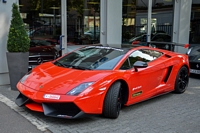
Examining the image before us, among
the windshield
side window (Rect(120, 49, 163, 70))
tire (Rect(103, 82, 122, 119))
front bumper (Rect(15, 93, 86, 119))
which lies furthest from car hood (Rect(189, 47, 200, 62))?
front bumper (Rect(15, 93, 86, 119))

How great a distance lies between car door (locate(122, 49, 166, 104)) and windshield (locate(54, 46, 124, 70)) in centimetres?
28

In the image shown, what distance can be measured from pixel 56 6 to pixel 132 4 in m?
→ 3.64

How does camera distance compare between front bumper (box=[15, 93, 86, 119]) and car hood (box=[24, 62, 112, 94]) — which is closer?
front bumper (box=[15, 93, 86, 119])

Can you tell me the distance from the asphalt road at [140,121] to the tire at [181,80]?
598 mm

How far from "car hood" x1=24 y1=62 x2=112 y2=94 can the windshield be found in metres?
0.22

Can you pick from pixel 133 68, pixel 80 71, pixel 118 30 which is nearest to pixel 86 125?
pixel 80 71

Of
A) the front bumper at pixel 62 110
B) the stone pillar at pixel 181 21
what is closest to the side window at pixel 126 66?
the front bumper at pixel 62 110

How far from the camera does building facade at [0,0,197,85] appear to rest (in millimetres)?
7739

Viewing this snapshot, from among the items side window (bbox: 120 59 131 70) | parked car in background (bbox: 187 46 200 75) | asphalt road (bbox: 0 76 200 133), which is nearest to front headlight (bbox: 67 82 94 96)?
asphalt road (bbox: 0 76 200 133)

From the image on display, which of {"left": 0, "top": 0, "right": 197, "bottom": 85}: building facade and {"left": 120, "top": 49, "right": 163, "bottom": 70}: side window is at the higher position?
{"left": 0, "top": 0, "right": 197, "bottom": 85}: building facade

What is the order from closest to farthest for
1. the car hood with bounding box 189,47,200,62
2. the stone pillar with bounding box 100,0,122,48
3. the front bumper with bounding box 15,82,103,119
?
the front bumper with bounding box 15,82,103,119 < the car hood with bounding box 189,47,200,62 < the stone pillar with bounding box 100,0,122,48

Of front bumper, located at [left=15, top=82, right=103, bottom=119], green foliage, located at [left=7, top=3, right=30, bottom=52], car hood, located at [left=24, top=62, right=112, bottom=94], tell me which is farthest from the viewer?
green foliage, located at [left=7, top=3, right=30, bottom=52]

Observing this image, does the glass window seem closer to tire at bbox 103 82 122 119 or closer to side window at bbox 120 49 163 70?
side window at bbox 120 49 163 70

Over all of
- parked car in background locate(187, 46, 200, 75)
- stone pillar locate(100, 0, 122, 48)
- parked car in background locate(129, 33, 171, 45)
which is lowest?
parked car in background locate(187, 46, 200, 75)
